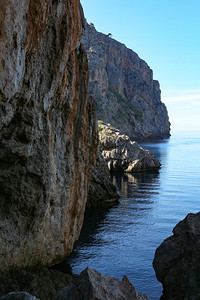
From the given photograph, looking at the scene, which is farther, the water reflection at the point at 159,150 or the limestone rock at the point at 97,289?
the water reflection at the point at 159,150

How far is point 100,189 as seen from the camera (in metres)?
42.8

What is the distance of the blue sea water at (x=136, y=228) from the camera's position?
2223cm

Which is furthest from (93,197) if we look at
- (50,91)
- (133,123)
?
(133,123)

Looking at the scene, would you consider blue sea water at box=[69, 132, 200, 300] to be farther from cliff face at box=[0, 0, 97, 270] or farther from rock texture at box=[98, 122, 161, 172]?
rock texture at box=[98, 122, 161, 172]

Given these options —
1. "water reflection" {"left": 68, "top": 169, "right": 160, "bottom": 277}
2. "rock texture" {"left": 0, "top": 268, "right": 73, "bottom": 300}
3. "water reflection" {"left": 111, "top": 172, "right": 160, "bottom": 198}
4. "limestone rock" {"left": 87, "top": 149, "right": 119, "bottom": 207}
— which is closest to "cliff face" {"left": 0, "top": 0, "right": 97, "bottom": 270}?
"rock texture" {"left": 0, "top": 268, "right": 73, "bottom": 300}

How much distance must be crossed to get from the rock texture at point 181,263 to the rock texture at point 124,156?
52798 mm

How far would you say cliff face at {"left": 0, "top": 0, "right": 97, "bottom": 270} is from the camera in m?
13.2

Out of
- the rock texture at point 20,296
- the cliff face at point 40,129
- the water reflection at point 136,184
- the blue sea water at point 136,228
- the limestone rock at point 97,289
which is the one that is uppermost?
the cliff face at point 40,129

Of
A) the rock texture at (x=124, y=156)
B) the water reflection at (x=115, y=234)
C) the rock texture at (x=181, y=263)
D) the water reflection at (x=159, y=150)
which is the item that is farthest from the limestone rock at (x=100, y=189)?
the water reflection at (x=159, y=150)

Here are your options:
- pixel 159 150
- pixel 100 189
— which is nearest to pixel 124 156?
pixel 100 189

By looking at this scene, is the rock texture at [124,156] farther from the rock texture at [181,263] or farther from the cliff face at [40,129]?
the rock texture at [181,263]

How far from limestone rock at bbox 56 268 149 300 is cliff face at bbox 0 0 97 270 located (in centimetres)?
636

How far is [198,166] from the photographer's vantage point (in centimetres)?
8169

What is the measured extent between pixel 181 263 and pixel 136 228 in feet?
46.7
